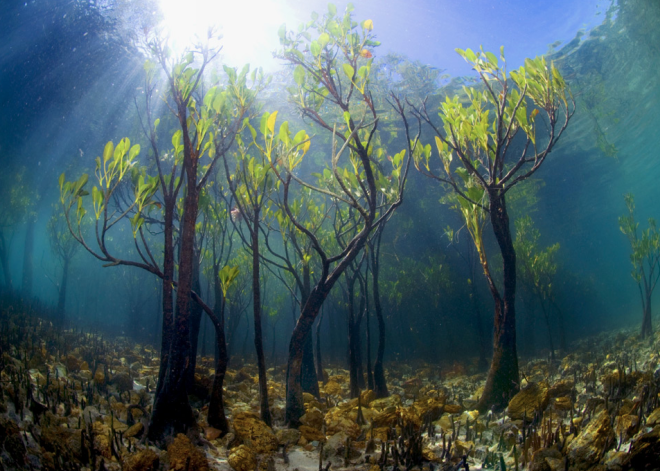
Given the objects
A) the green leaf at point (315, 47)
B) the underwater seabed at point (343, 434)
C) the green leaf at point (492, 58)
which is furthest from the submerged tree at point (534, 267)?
the green leaf at point (315, 47)

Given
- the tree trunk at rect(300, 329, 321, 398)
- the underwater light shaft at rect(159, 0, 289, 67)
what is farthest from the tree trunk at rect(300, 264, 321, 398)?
the underwater light shaft at rect(159, 0, 289, 67)

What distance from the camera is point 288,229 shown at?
5781mm

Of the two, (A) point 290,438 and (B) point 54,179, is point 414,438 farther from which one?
(B) point 54,179

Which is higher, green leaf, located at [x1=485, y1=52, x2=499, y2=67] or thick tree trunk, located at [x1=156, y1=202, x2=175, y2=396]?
green leaf, located at [x1=485, y1=52, x2=499, y2=67]

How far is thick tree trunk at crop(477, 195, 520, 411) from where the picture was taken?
4.20 metres

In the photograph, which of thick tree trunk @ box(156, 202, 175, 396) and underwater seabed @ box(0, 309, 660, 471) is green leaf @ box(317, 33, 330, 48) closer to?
thick tree trunk @ box(156, 202, 175, 396)

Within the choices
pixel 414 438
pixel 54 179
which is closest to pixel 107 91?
pixel 54 179

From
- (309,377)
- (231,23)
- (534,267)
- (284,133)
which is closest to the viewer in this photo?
(284,133)

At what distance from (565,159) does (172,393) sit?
80.8ft

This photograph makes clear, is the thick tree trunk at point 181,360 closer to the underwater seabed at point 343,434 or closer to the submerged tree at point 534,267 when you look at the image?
the underwater seabed at point 343,434

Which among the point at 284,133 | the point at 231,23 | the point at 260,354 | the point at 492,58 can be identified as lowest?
the point at 260,354

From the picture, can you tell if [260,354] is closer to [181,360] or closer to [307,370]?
[181,360]

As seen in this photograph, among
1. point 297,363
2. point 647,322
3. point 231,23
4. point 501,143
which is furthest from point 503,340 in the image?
point 647,322

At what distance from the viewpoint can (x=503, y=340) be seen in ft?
14.4
